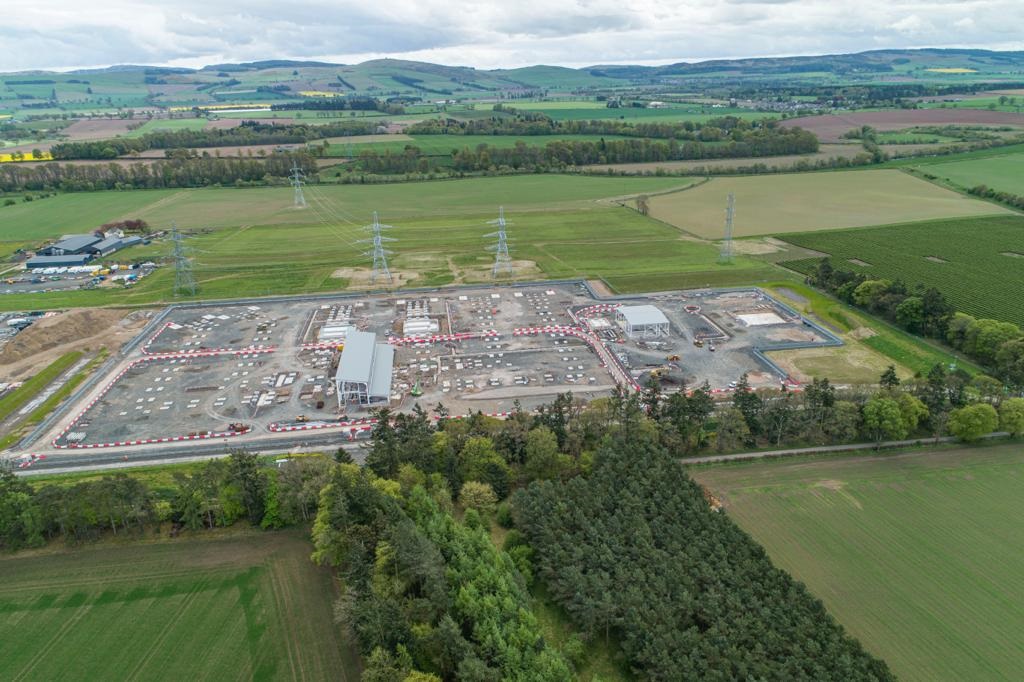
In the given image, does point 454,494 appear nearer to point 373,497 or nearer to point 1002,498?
point 373,497

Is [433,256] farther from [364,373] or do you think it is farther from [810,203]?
[810,203]

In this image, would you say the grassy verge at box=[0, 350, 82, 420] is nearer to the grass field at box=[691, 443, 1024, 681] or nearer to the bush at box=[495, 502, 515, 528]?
the bush at box=[495, 502, 515, 528]

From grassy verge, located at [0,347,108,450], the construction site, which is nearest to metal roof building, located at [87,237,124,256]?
the construction site

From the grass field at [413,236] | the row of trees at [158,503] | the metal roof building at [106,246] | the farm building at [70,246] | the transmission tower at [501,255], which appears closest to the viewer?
the row of trees at [158,503]

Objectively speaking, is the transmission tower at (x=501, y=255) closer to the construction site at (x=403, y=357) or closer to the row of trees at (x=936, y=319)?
the construction site at (x=403, y=357)

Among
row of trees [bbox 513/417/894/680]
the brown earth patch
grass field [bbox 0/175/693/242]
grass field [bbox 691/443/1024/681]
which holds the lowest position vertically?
grass field [bbox 691/443/1024/681]

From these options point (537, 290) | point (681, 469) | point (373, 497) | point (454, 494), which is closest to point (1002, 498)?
point (681, 469)

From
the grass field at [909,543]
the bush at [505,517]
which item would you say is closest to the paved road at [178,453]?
the bush at [505,517]
